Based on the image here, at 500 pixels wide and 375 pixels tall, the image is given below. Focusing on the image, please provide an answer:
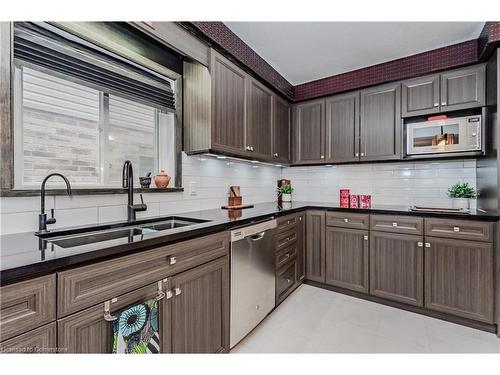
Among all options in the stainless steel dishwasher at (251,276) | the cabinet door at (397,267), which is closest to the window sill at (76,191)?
the stainless steel dishwasher at (251,276)

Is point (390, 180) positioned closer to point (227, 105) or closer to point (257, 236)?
point (257, 236)

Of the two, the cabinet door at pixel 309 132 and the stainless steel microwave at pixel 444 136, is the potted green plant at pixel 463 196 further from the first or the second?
the cabinet door at pixel 309 132

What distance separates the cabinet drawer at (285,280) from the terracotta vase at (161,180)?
4.30 ft

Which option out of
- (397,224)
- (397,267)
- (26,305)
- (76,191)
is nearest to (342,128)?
(397,224)

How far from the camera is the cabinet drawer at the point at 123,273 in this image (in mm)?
892

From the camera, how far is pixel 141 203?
1.84 metres

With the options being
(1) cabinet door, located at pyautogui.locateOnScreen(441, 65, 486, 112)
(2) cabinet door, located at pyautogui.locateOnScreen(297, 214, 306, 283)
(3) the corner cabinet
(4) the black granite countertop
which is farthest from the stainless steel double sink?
(1) cabinet door, located at pyautogui.locateOnScreen(441, 65, 486, 112)

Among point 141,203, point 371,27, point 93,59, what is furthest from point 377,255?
point 93,59

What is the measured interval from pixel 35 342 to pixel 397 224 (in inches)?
105

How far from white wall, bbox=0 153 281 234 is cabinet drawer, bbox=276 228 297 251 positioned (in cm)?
71

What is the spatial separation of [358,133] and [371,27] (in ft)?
3.65

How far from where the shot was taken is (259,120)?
8.71 ft

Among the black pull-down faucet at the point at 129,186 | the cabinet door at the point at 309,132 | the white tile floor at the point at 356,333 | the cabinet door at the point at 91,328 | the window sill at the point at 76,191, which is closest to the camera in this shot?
the cabinet door at the point at 91,328
